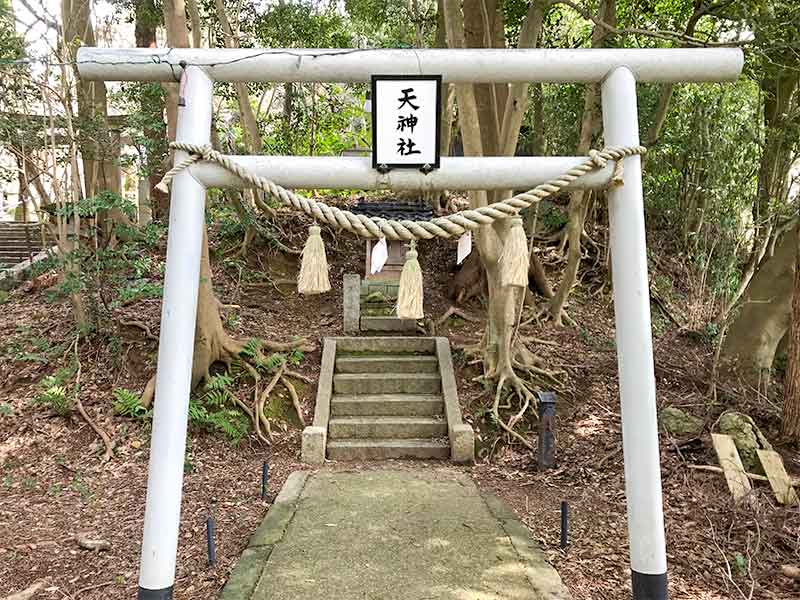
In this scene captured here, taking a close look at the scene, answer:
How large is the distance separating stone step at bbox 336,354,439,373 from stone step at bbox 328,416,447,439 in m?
0.94

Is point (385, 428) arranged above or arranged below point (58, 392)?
below

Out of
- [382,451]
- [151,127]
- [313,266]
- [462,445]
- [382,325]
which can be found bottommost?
[382,451]

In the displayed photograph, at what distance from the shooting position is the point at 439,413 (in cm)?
660

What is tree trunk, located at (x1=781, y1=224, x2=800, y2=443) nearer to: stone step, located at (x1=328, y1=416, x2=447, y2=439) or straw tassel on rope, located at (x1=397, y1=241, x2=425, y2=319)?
stone step, located at (x1=328, y1=416, x2=447, y2=439)

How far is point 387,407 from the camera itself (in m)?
6.66

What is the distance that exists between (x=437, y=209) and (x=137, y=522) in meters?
8.26

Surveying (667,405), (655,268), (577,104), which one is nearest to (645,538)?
(667,405)

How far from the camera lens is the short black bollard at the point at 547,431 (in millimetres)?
5543

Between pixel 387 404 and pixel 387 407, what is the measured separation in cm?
3

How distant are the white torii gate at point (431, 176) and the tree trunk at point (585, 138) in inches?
111

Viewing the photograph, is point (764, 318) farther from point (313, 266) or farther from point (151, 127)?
point (151, 127)

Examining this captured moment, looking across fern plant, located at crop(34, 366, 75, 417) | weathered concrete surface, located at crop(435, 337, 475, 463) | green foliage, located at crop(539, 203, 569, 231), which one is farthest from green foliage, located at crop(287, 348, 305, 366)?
green foliage, located at crop(539, 203, 569, 231)

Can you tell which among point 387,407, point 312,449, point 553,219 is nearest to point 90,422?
point 312,449

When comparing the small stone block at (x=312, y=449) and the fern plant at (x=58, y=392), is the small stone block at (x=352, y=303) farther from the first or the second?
the fern plant at (x=58, y=392)
